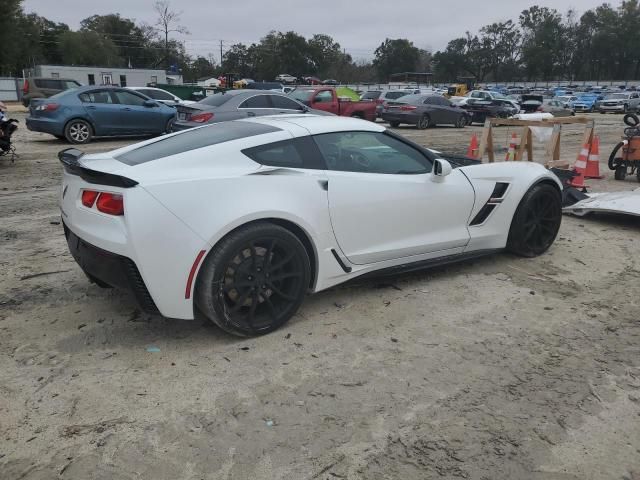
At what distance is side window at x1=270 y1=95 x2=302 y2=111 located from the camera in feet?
43.1

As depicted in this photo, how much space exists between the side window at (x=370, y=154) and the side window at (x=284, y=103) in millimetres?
9188

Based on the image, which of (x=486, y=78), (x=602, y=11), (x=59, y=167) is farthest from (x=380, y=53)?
(x=59, y=167)

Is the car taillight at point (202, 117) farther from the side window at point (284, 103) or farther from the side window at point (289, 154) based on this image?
the side window at point (289, 154)

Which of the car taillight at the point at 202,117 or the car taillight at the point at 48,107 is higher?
the car taillight at the point at 48,107

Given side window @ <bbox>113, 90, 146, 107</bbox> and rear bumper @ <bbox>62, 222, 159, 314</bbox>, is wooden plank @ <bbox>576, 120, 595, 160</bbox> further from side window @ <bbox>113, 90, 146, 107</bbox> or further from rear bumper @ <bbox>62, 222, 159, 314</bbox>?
side window @ <bbox>113, 90, 146, 107</bbox>

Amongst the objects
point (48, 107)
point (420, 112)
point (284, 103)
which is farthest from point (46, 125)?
point (420, 112)

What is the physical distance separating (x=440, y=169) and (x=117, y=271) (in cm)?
246

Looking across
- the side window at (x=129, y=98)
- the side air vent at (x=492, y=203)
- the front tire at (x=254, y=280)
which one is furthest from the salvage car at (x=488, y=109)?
the front tire at (x=254, y=280)

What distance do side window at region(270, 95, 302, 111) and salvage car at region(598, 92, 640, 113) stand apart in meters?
34.8

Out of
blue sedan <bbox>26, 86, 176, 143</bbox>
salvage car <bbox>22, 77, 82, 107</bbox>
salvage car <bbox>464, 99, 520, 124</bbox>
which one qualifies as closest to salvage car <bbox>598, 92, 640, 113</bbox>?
salvage car <bbox>464, 99, 520, 124</bbox>

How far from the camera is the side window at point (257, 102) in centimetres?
1252

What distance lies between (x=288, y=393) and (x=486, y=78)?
443 feet

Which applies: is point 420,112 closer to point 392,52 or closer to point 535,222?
point 535,222

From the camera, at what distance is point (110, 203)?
3.17 m
